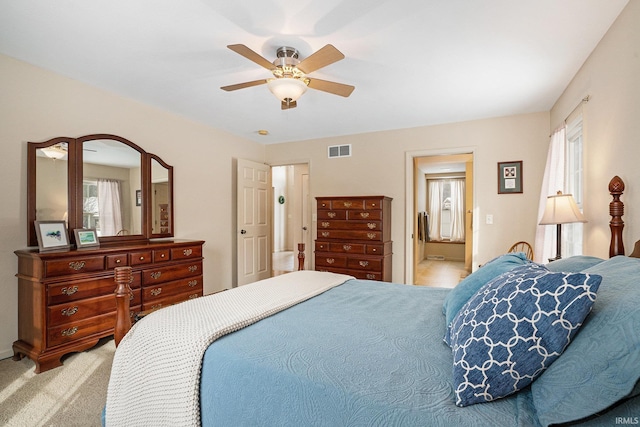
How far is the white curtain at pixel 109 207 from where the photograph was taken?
308cm

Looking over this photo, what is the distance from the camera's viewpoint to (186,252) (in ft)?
11.2

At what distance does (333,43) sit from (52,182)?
107 inches

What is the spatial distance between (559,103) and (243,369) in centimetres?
401

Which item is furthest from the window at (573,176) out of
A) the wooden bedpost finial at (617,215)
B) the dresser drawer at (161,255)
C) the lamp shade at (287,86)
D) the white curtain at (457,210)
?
the white curtain at (457,210)

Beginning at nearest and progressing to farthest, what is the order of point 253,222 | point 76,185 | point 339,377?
point 339,377 < point 76,185 < point 253,222

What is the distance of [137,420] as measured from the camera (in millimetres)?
1215

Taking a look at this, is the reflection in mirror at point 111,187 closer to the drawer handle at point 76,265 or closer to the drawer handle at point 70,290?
the drawer handle at point 76,265

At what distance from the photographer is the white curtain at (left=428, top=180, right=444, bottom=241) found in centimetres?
846

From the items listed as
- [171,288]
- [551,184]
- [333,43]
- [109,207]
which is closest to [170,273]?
[171,288]

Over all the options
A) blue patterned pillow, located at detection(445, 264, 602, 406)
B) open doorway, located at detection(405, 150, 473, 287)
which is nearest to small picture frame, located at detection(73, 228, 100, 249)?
blue patterned pillow, located at detection(445, 264, 602, 406)

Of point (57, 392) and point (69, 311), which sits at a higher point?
point (69, 311)

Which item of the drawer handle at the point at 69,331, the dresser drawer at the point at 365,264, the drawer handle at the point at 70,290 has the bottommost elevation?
the drawer handle at the point at 69,331

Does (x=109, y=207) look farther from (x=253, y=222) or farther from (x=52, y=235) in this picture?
(x=253, y=222)

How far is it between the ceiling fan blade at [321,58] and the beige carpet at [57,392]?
2585mm
